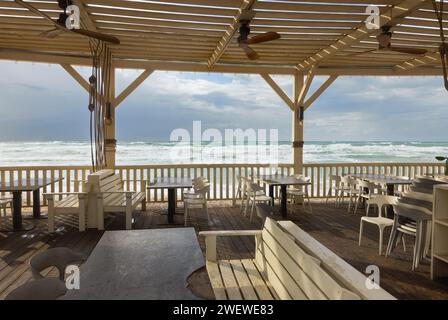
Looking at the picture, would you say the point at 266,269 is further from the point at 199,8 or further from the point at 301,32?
the point at 301,32

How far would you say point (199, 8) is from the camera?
4637 millimetres

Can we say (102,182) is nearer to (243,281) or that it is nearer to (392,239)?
(243,281)

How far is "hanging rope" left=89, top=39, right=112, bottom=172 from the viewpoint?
20.0ft

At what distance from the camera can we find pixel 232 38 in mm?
5492

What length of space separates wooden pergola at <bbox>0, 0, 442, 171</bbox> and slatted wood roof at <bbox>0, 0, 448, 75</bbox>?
1cm

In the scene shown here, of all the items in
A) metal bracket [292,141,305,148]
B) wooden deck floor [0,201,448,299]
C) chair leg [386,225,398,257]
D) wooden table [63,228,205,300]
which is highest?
metal bracket [292,141,305,148]

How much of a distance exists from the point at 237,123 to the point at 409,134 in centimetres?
1684

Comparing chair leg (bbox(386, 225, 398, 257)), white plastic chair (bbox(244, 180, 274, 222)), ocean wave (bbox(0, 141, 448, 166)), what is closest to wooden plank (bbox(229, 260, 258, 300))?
chair leg (bbox(386, 225, 398, 257))

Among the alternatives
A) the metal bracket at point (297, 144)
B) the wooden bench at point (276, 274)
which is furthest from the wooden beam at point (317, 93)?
the wooden bench at point (276, 274)

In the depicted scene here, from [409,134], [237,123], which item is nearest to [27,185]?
[237,123]

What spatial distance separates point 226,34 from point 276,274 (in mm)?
4544

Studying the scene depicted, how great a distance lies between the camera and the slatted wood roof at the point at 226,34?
4559mm

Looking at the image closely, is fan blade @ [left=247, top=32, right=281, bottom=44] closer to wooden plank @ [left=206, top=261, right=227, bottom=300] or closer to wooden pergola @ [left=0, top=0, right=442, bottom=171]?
wooden pergola @ [left=0, top=0, right=442, bottom=171]

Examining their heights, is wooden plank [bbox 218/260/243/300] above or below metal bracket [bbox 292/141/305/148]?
below
